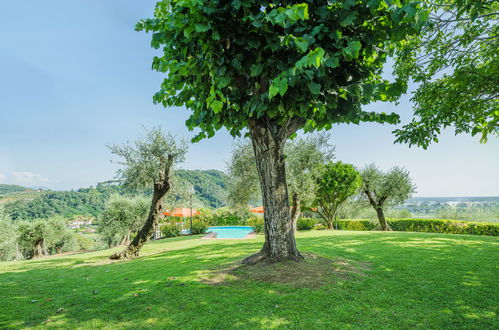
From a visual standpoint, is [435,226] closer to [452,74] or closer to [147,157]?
[452,74]

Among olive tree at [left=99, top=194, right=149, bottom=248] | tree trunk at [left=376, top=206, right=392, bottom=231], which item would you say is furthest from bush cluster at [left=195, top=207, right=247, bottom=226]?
tree trunk at [left=376, top=206, right=392, bottom=231]

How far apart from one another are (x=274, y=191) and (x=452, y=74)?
228 inches

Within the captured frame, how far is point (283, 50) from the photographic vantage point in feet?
13.8

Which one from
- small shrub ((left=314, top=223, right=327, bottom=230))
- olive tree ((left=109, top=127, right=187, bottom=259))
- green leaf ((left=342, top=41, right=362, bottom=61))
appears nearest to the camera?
green leaf ((left=342, top=41, right=362, bottom=61))

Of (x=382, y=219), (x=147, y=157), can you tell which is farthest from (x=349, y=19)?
(x=382, y=219)

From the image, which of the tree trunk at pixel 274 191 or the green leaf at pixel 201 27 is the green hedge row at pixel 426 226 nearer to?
the tree trunk at pixel 274 191

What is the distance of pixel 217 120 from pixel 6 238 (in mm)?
27172

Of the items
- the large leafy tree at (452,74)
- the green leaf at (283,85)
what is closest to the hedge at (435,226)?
the large leafy tree at (452,74)

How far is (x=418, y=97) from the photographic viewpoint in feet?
23.5

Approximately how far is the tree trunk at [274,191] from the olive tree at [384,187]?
835 inches

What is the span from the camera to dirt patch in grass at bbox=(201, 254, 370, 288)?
439 centimetres

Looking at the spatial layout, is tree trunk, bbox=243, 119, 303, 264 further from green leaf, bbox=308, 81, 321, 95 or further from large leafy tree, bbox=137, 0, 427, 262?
green leaf, bbox=308, 81, 321, 95

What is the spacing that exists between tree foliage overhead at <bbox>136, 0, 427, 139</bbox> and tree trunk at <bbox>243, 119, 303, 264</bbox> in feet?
1.42

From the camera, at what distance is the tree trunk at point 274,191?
523cm
